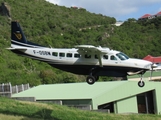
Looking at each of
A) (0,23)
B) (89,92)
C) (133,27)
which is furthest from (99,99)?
(133,27)

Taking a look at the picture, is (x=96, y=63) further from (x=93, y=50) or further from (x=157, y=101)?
(x=157, y=101)

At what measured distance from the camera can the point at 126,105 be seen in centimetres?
3806

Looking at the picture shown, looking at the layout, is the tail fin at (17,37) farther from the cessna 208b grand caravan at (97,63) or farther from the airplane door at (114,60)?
the airplane door at (114,60)

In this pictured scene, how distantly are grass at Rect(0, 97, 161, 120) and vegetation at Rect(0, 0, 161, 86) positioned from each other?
76.7 feet

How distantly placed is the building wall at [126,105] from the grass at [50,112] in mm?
5633

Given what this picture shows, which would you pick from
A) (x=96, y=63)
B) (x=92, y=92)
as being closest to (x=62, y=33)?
(x=92, y=92)

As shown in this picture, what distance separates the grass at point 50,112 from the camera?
1098 inches

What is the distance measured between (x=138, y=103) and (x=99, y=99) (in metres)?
11.2

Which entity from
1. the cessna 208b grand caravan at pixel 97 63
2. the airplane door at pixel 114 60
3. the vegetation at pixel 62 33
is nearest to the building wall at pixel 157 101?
the vegetation at pixel 62 33

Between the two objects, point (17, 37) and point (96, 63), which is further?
point (17, 37)

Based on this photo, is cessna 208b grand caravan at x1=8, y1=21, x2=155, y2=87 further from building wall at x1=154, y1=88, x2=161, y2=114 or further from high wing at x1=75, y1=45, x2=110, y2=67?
building wall at x1=154, y1=88, x2=161, y2=114

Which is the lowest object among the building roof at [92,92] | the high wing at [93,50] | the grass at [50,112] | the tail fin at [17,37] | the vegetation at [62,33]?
the grass at [50,112]

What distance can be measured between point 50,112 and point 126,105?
464 inches

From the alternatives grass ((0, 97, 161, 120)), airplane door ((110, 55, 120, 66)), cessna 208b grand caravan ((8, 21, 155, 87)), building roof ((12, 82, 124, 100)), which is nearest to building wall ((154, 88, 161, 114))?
building roof ((12, 82, 124, 100))
